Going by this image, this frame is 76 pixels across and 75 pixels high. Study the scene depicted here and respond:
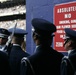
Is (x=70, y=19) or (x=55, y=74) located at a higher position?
(x=70, y=19)

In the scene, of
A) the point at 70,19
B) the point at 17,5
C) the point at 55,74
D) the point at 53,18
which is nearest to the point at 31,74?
the point at 55,74

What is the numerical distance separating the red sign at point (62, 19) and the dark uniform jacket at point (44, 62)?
212cm

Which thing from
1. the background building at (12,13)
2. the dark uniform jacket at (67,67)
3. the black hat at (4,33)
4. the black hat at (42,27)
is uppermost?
the background building at (12,13)

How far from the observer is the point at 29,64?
3.23m

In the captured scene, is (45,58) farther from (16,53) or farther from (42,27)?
(16,53)

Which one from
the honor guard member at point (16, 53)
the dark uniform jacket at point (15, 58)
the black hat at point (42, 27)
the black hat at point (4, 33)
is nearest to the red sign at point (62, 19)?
the black hat at point (4, 33)

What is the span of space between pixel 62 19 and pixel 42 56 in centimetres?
255

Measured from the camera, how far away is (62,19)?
19.0ft

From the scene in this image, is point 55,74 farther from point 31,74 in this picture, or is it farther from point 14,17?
point 14,17

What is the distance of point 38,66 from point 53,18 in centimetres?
287

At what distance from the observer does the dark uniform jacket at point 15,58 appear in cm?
402

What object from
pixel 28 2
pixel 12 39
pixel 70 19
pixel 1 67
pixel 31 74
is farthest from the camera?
pixel 28 2

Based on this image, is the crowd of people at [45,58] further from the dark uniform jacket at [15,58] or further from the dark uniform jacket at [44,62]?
the dark uniform jacket at [15,58]

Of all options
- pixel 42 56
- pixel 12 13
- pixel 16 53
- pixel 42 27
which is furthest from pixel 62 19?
pixel 12 13
